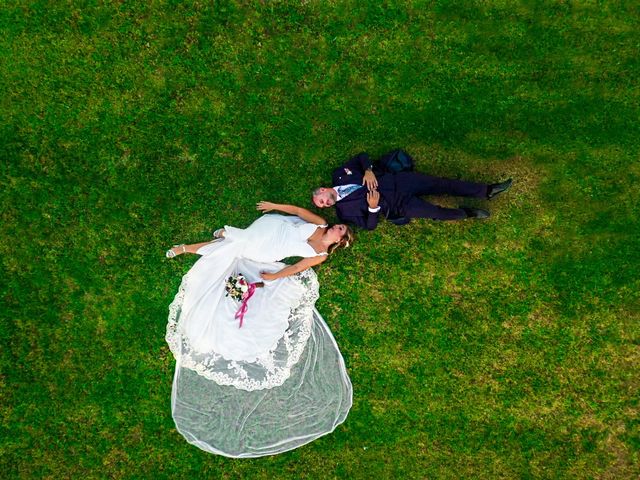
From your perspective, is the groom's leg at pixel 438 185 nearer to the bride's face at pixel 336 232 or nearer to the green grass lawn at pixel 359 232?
the green grass lawn at pixel 359 232

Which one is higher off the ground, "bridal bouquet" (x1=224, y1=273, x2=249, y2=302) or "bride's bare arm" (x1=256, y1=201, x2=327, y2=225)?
"bride's bare arm" (x1=256, y1=201, x2=327, y2=225)

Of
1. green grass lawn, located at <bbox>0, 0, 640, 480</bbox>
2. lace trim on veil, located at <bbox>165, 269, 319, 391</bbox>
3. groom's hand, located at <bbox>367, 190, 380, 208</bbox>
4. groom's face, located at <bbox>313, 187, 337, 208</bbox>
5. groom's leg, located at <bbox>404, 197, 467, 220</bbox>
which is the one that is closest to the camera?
groom's face, located at <bbox>313, 187, 337, 208</bbox>

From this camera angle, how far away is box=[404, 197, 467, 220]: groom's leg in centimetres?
561

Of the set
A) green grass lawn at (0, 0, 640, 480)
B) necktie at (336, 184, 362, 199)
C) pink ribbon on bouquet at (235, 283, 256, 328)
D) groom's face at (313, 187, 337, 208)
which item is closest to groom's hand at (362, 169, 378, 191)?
necktie at (336, 184, 362, 199)

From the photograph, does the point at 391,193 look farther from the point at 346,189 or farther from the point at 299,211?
the point at 299,211

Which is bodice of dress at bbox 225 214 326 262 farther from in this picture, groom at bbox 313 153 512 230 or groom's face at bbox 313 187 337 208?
groom at bbox 313 153 512 230

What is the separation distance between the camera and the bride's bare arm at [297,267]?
5.55 meters

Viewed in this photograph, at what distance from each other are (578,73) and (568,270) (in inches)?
104

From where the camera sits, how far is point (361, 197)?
5516mm

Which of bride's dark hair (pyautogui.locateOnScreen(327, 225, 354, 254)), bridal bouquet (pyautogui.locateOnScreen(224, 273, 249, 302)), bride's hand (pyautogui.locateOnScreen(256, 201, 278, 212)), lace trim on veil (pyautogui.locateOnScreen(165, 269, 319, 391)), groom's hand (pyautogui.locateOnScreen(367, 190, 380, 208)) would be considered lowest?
lace trim on veil (pyautogui.locateOnScreen(165, 269, 319, 391))

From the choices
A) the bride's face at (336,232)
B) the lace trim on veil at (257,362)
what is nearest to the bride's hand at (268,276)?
the lace trim on veil at (257,362)

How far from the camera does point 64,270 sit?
6.17 m

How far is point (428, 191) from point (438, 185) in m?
0.15

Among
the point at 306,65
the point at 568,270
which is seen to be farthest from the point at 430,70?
the point at 568,270
